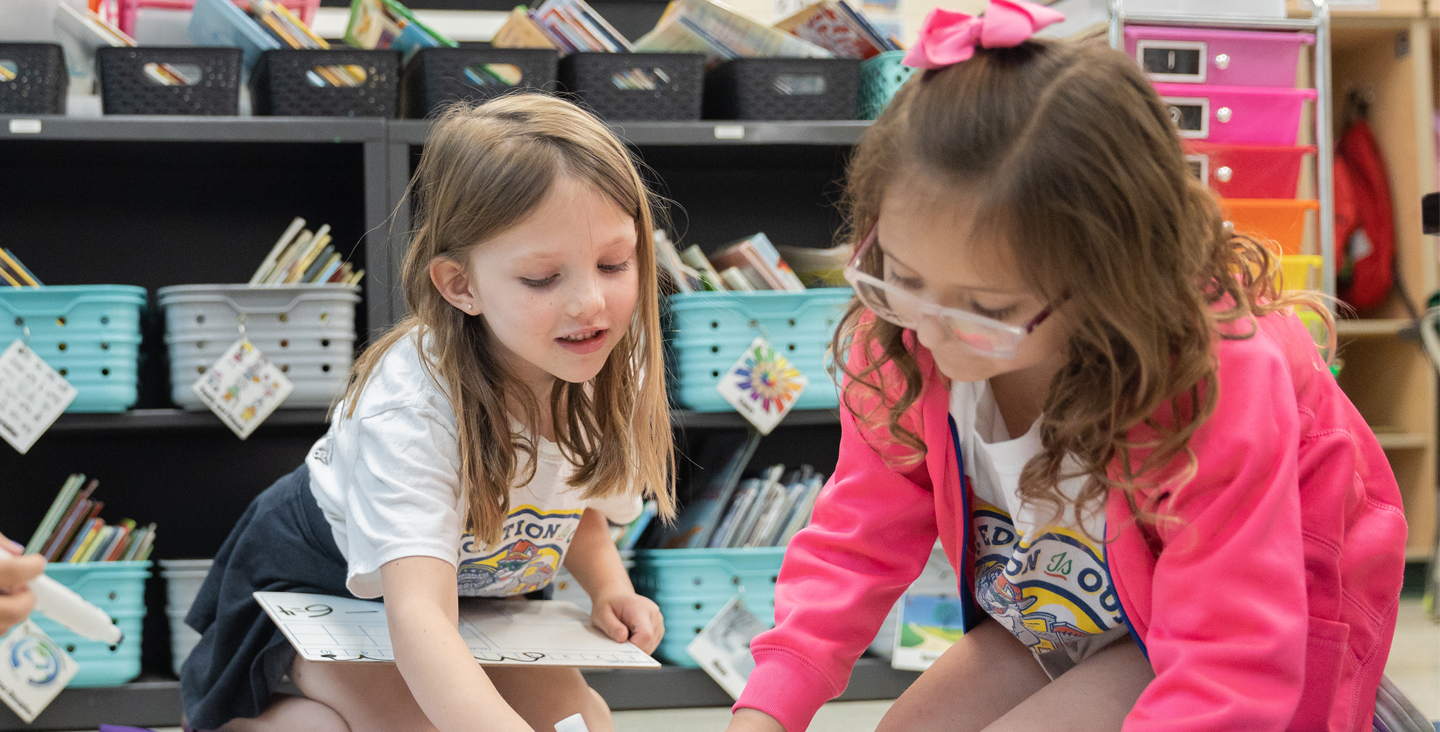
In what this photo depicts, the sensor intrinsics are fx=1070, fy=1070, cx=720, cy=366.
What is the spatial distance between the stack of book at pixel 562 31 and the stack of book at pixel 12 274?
2.55ft

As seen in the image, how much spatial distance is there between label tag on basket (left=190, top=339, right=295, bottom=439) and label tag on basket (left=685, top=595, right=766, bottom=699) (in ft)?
2.39

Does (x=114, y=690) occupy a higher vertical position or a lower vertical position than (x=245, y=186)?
lower

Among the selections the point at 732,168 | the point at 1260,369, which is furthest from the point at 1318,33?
the point at 1260,369

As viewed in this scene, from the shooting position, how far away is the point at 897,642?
1.69 meters

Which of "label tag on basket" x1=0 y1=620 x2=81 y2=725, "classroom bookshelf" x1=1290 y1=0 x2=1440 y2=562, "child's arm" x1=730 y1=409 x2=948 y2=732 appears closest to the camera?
"child's arm" x1=730 y1=409 x2=948 y2=732

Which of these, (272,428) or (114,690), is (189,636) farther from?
(272,428)

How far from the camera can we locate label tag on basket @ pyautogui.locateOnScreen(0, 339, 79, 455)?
4.98 ft

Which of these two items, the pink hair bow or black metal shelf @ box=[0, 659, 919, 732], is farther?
black metal shelf @ box=[0, 659, 919, 732]

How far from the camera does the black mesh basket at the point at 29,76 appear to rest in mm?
1556

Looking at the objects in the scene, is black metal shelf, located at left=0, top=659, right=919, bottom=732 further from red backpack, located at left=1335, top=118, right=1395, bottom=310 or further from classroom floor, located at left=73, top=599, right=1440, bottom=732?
red backpack, located at left=1335, top=118, right=1395, bottom=310

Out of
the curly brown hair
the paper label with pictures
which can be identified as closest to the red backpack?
the paper label with pictures

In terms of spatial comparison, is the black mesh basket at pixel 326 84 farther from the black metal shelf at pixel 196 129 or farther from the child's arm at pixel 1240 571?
the child's arm at pixel 1240 571

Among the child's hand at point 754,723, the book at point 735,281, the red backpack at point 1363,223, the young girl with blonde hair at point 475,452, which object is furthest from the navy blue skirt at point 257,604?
the red backpack at point 1363,223

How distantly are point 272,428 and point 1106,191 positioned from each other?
1.63 m
